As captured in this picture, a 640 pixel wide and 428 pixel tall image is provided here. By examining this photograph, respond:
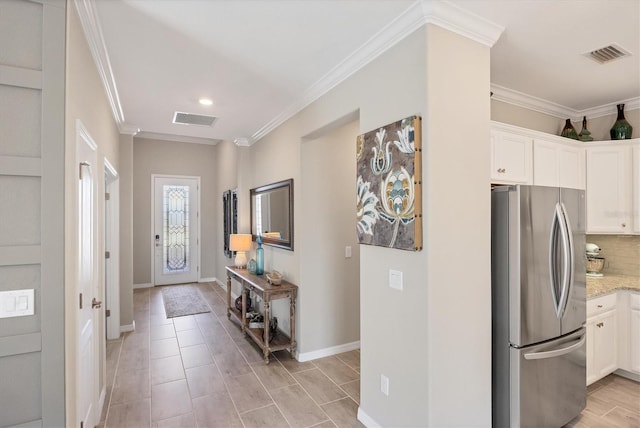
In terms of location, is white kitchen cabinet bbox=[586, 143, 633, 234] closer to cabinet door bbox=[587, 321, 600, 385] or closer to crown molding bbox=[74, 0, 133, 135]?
cabinet door bbox=[587, 321, 600, 385]

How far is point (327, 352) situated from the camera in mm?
3650

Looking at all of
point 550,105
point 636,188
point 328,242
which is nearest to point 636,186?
point 636,188

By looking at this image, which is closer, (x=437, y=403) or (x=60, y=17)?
(x=60, y=17)

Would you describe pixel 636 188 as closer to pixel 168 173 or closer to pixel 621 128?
pixel 621 128

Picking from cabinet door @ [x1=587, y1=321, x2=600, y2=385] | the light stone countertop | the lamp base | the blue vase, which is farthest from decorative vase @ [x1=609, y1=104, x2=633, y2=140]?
the lamp base

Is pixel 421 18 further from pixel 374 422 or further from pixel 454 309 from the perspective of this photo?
pixel 374 422

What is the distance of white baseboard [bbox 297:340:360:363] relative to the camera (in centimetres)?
351

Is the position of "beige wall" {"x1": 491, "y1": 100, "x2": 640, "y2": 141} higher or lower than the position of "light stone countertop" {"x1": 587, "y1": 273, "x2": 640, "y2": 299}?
higher

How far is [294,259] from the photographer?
3.68 meters

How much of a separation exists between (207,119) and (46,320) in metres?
3.15

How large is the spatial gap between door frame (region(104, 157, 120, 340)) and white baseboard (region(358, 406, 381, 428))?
3.29 metres

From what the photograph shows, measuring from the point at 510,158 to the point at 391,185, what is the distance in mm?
1346

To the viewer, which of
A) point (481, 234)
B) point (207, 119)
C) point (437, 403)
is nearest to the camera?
point (437, 403)

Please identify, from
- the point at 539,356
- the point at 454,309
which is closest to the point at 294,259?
the point at 454,309
